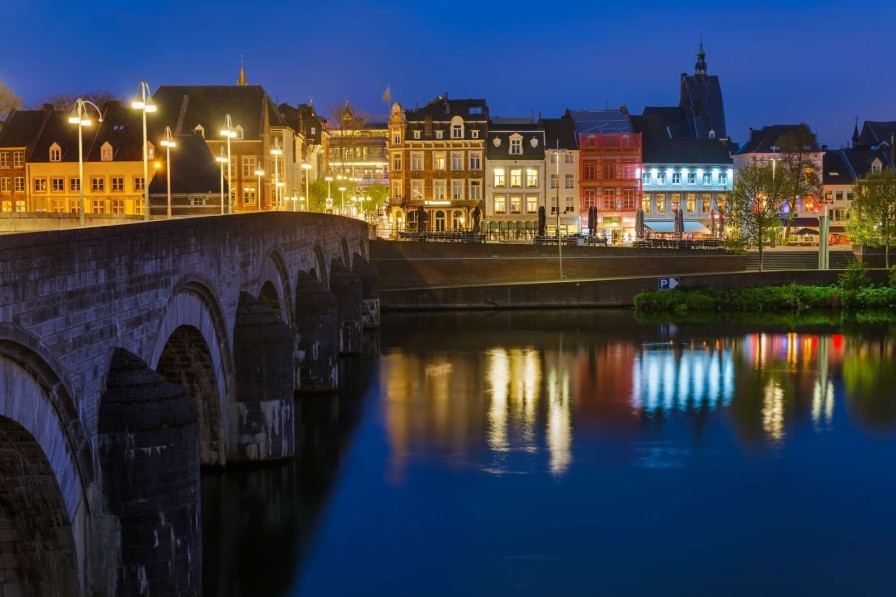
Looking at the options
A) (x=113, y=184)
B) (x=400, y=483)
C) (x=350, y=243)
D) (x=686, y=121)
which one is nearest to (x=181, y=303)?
(x=400, y=483)

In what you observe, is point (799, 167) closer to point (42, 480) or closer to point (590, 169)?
point (590, 169)

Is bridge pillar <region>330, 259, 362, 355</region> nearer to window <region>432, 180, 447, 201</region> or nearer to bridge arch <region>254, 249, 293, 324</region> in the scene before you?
bridge arch <region>254, 249, 293, 324</region>

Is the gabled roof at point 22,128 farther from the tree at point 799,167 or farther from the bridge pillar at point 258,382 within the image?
the bridge pillar at point 258,382

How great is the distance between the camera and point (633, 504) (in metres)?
24.8

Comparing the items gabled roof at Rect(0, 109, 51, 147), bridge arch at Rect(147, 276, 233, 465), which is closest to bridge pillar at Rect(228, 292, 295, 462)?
bridge arch at Rect(147, 276, 233, 465)

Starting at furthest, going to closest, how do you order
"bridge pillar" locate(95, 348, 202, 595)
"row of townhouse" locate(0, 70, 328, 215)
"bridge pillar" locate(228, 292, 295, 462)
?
1. "row of townhouse" locate(0, 70, 328, 215)
2. "bridge pillar" locate(228, 292, 295, 462)
3. "bridge pillar" locate(95, 348, 202, 595)

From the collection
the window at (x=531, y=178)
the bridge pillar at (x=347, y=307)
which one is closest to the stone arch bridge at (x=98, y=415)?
the bridge pillar at (x=347, y=307)

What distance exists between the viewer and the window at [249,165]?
281 feet

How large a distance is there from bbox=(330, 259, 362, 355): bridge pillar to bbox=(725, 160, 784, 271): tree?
99.9ft

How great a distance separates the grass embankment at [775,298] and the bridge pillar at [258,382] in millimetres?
38002

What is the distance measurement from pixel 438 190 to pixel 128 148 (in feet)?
76.4

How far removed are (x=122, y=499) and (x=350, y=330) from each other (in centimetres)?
3082

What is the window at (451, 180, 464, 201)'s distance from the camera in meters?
90.8

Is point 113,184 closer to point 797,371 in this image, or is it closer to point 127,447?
point 797,371
